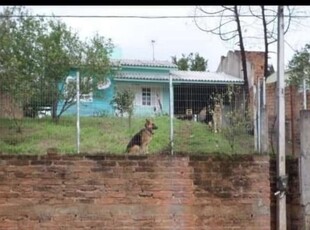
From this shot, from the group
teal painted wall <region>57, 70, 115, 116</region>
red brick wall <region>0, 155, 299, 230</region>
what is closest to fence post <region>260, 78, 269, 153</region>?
red brick wall <region>0, 155, 299, 230</region>

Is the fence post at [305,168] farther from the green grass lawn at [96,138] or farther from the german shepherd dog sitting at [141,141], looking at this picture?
the german shepherd dog sitting at [141,141]

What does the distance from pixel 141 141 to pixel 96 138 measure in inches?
30.4

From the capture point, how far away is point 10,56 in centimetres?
1125

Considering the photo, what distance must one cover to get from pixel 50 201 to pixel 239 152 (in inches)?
106

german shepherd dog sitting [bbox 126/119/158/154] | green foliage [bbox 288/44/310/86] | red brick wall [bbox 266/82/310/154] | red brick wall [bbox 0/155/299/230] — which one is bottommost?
red brick wall [bbox 0/155/299/230]

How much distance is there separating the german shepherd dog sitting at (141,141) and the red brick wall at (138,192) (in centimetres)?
65

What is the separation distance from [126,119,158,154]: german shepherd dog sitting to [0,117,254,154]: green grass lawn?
0.09 m

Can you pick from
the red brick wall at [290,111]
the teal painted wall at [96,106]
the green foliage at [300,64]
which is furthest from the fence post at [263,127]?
the green foliage at [300,64]

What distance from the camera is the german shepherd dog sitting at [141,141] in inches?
299

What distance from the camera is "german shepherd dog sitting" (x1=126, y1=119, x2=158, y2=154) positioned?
24.9 feet

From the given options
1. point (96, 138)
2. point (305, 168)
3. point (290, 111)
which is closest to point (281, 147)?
point (305, 168)

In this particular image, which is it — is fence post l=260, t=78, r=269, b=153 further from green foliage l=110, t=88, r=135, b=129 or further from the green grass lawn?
green foliage l=110, t=88, r=135, b=129

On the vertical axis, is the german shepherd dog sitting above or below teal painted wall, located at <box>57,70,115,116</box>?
below

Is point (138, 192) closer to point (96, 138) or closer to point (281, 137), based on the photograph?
point (96, 138)
